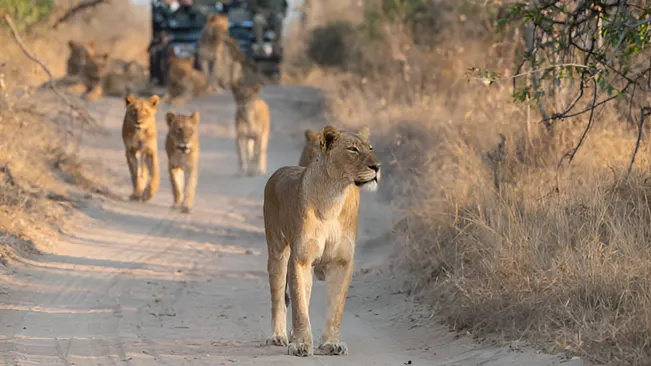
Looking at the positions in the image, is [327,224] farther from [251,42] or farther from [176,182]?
[251,42]

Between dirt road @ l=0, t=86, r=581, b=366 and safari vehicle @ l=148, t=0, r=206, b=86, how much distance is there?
12.5 meters

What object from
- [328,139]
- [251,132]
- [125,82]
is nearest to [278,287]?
[328,139]

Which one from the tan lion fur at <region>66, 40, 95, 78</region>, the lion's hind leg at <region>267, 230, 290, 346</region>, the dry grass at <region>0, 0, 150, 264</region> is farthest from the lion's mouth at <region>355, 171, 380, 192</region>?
the tan lion fur at <region>66, 40, 95, 78</region>

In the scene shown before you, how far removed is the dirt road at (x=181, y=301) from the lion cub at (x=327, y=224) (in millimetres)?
243

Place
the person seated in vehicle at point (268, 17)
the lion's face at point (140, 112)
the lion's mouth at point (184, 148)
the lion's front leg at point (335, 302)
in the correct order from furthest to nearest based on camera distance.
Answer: the person seated in vehicle at point (268, 17) → the lion's face at point (140, 112) → the lion's mouth at point (184, 148) → the lion's front leg at point (335, 302)

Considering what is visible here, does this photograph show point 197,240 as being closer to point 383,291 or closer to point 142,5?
point 383,291

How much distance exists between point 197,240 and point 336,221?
4932 mm

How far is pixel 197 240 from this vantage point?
10922mm

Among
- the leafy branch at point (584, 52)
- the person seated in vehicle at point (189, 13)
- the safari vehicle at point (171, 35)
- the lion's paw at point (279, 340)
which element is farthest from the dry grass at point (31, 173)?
the person seated in vehicle at point (189, 13)

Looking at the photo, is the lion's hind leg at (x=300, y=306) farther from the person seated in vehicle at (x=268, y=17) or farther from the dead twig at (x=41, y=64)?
the person seated in vehicle at (x=268, y=17)

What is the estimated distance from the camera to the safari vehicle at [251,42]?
85.5 ft

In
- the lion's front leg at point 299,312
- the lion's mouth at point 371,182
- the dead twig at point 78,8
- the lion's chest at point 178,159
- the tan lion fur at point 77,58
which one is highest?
the lion's mouth at point 371,182

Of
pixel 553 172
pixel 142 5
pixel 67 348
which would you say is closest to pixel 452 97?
pixel 553 172

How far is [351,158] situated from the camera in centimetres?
607
